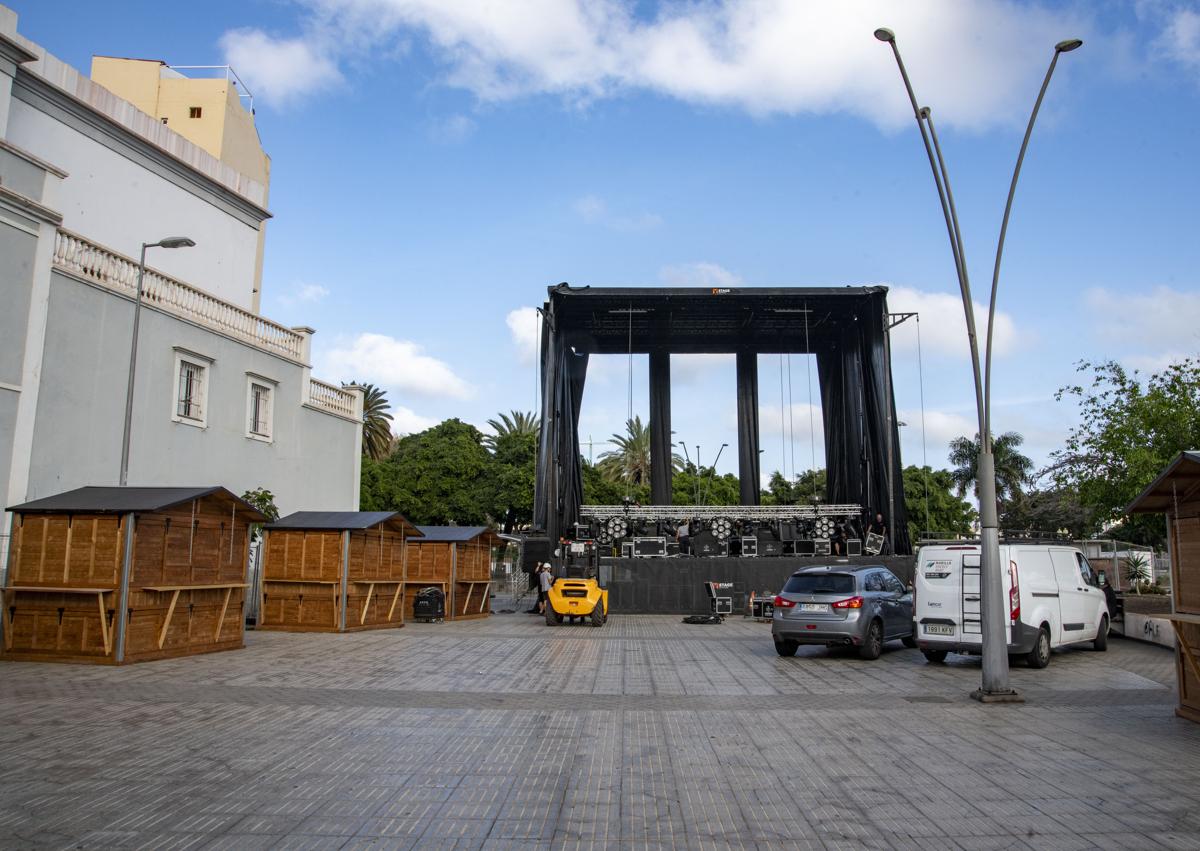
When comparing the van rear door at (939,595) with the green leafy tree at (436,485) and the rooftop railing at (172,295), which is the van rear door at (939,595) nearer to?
the rooftop railing at (172,295)

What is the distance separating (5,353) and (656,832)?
625 inches

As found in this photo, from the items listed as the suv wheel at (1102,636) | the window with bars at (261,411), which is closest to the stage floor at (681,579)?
the window with bars at (261,411)

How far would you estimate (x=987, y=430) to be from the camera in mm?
10961

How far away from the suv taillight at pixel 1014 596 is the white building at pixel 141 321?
16.8 m

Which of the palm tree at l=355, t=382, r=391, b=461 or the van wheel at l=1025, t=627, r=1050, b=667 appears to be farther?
the palm tree at l=355, t=382, r=391, b=461

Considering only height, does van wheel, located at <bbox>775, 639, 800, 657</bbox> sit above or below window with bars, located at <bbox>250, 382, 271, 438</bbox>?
below

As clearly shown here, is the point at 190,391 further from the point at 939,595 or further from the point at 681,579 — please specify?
the point at 939,595

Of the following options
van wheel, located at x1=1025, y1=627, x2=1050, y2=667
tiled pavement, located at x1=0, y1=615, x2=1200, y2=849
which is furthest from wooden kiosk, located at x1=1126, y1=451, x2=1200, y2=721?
van wheel, located at x1=1025, y1=627, x2=1050, y2=667

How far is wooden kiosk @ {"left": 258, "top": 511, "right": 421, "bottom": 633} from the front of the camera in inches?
725

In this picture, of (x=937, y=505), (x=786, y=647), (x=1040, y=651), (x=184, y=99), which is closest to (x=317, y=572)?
(x=786, y=647)

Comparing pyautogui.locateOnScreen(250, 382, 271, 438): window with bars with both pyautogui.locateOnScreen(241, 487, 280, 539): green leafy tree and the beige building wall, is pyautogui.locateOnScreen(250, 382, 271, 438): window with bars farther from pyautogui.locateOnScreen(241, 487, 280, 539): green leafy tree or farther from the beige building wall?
the beige building wall

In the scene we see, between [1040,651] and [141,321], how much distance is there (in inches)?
741

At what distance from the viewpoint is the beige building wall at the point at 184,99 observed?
34.2m

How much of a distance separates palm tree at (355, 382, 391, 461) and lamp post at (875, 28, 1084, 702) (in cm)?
4707
